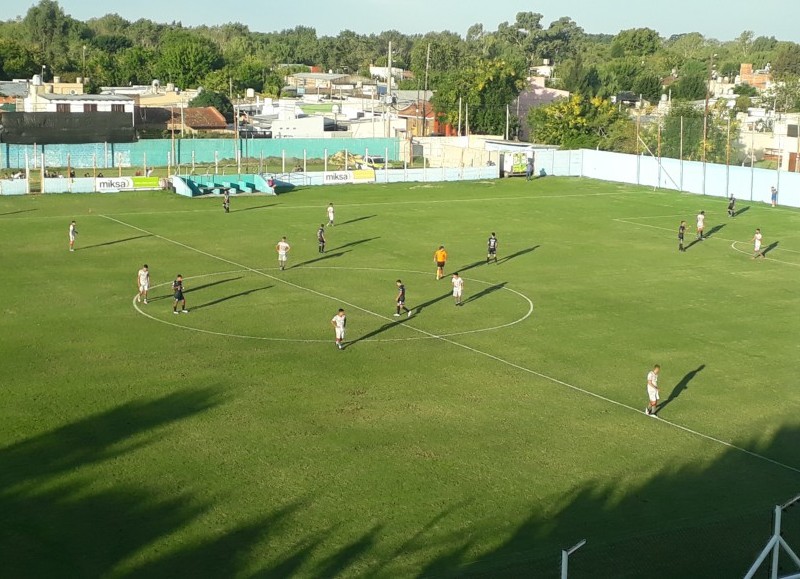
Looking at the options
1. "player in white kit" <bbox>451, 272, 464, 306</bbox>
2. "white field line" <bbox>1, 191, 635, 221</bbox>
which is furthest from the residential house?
"player in white kit" <bbox>451, 272, 464, 306</bbox>

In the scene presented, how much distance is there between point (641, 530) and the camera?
19.0 m

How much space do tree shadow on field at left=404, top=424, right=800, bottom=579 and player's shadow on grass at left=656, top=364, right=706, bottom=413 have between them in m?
3.91

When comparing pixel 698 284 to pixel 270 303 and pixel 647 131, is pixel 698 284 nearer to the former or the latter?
pixel 270 303

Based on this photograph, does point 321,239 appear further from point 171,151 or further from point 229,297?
point 171,151

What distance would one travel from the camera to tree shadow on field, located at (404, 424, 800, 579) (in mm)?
17344

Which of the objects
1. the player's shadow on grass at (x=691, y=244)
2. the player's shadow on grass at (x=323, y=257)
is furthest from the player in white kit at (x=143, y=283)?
the player's shadow on grass at (x=691, y=244)

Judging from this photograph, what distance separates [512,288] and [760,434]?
1709 cm

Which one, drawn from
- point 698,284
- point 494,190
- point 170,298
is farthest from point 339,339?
point 494,190

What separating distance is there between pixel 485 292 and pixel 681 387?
1283 centimetres

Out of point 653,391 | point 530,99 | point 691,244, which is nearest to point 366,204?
point 691,244

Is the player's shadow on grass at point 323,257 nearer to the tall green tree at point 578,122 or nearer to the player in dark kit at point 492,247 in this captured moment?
the player in dark kit at point 492,247

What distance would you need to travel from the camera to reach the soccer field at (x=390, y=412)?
718 inches

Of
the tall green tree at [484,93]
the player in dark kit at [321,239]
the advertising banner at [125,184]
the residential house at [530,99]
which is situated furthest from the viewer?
the residential house at [530,99]

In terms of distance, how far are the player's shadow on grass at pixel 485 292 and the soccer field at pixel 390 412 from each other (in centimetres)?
21
